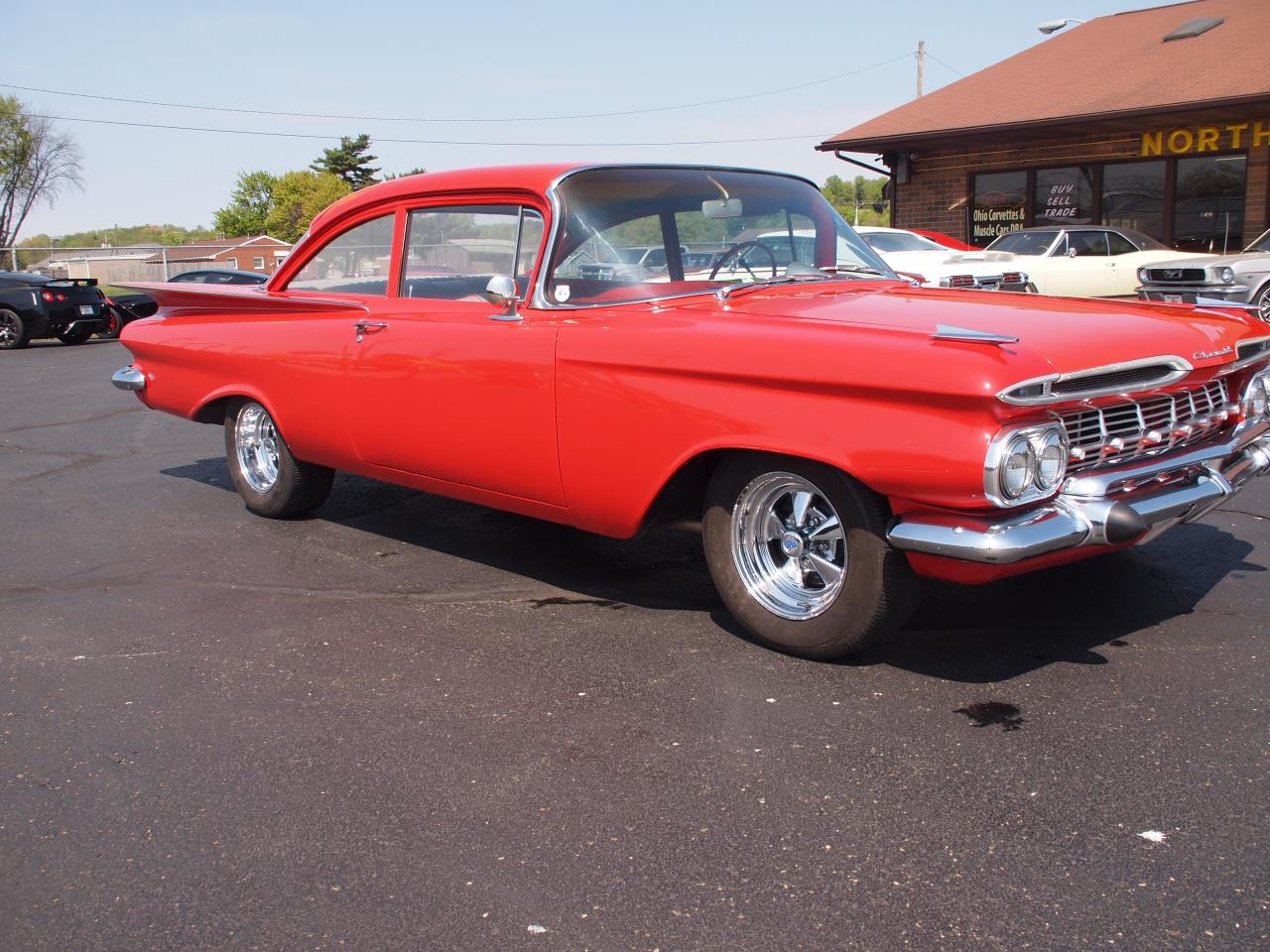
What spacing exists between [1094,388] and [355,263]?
3324mm

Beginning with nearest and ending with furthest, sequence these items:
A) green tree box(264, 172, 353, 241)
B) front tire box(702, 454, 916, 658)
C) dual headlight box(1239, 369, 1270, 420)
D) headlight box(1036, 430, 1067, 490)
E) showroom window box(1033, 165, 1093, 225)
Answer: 1. headlight box(1036, 430, 1067, 490)
2. front tire box(702, 454, 916, 658)
3. dual headlight box(1239, 369, 1270, 420)
4. showroom window box(1033, 165, 1093, 225)
5. green tree box(264, 172, 353, 241)

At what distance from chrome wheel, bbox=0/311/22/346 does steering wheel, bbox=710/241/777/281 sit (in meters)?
17.2

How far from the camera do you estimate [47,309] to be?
18938 millimetres

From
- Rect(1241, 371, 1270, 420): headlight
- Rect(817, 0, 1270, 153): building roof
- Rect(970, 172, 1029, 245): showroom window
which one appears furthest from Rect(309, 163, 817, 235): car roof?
Rect(970, 172, 1029, 245): showroom window

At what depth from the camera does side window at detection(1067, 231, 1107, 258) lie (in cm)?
1588

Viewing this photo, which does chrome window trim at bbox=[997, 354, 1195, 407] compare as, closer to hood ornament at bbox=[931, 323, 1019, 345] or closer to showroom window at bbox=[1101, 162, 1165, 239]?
hood ornament at bbox=[931, 323, 1019, 345]

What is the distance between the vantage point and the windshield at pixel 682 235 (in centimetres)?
443

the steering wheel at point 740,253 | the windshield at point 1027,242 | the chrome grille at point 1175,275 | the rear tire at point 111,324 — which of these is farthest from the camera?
the rear tire at point 111,324

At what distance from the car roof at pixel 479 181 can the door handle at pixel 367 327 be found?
1.95ft

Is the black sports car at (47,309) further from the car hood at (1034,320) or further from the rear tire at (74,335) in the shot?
the car hood at (1034,320)

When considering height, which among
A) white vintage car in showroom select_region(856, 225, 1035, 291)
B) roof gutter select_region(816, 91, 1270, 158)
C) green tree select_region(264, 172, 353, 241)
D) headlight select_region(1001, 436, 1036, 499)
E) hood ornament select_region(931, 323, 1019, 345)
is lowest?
headlight select_region(1001, 436, 1036, 499)

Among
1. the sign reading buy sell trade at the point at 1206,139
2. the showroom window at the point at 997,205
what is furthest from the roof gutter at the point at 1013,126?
the showroom window at the point at 997,205

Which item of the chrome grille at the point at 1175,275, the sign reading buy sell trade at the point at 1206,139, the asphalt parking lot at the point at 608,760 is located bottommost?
the asphalt parking lot at the point at 608,760

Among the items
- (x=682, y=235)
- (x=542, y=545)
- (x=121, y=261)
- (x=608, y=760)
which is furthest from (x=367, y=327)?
(x=121, y=261)
